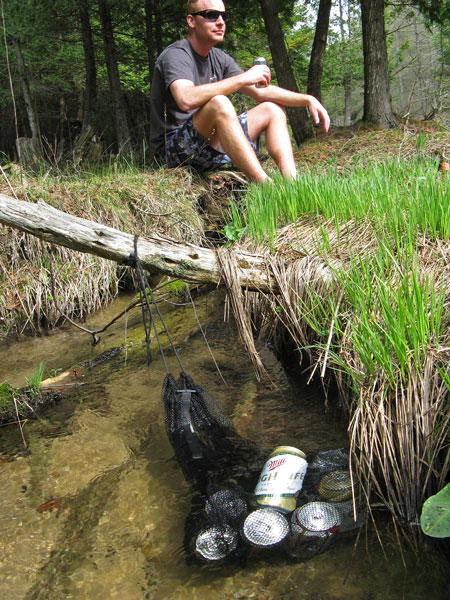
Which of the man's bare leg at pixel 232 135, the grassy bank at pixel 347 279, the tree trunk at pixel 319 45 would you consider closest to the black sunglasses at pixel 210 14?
the man's bare leg at pixel 232 135

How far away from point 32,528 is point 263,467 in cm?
94

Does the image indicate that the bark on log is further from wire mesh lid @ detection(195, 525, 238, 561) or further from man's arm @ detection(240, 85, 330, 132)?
man's arm @ detection(240, 85, 330, 132)

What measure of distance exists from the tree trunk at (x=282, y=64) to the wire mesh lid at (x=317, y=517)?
740 centimetres

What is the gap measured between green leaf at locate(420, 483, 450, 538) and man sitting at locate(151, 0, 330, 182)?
2.77 m

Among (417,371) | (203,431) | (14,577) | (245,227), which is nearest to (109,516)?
(14,577)

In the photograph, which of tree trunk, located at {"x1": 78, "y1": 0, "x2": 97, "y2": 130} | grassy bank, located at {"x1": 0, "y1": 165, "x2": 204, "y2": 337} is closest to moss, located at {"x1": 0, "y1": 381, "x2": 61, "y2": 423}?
grassy bank, located at {"x1": 0, "y1": 165, "x2": 204, "y2": 337}

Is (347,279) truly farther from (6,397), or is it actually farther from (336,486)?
(6,397)

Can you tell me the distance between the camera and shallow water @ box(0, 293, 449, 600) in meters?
1.50

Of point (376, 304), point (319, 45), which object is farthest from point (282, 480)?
point (319, 45)

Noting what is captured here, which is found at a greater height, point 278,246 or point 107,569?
point 278,246

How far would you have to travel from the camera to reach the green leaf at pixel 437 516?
1244 millimetres

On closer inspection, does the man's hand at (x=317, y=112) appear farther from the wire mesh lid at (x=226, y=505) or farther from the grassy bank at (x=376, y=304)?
the wire mesh lid at (x=226, y=505)

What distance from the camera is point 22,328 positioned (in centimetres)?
367

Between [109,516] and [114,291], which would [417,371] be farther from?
[114,291]
